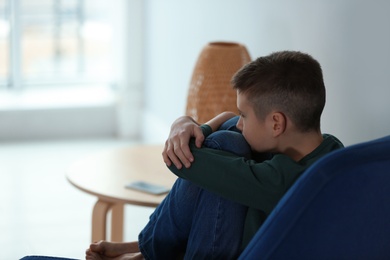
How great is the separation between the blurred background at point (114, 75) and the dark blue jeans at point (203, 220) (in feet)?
2.20

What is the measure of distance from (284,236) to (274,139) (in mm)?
325

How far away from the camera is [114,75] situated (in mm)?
4773

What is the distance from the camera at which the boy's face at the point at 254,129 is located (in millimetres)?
1622

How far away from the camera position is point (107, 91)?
15.8 ft

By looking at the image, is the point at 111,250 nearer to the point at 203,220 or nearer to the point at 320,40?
the point at 203,220

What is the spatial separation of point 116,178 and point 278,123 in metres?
1.01

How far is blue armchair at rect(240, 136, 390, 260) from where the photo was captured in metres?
1.34

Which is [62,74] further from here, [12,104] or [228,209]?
[228,209]

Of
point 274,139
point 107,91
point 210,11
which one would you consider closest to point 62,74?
point 107,91

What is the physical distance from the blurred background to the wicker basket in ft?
0.62

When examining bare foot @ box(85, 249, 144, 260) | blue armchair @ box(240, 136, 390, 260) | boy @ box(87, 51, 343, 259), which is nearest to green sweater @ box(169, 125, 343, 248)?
boy @ box(87, 51, 343, 259)

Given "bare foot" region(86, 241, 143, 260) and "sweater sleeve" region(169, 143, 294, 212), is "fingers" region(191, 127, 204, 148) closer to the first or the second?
"sweater sleeve" region(169, 143, 294, 212)

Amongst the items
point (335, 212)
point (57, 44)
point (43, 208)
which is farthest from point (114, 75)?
point (335, 212)

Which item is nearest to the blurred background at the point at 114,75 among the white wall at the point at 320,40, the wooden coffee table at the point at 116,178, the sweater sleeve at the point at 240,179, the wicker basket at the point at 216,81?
the white wall at the point at 320,40
